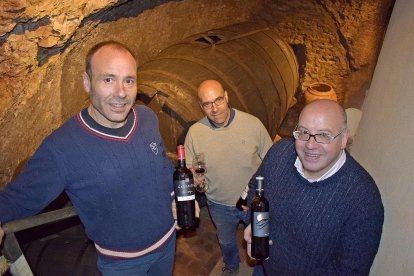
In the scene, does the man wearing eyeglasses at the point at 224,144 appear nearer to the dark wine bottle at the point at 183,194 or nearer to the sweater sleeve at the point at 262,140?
the sweater sleeve at the point at 262,140

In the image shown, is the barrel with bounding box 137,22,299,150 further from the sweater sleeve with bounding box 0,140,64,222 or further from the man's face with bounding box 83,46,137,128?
the sweater sleeve with bounding box 0,140,64,222

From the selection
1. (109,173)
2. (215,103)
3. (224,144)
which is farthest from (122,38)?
(109,173)

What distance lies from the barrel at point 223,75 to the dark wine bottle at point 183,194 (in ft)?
4.74

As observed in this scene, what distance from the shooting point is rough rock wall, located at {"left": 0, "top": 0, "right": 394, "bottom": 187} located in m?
2.76

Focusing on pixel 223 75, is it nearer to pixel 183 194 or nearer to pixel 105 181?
pixel 183 194

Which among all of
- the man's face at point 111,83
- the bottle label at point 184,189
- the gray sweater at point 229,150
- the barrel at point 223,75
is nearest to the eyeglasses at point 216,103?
the gray sweater at point 229,150


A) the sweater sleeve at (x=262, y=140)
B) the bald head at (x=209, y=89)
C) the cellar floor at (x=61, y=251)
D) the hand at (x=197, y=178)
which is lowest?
the cellar floor at (x=61, y=251)

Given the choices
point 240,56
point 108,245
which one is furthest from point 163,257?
point 240,56

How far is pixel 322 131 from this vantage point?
71.8 inches

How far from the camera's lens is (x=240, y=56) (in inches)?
193

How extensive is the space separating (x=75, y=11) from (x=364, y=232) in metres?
2.93

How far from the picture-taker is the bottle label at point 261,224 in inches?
81.4

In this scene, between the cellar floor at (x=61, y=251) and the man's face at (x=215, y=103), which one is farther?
the man's face at (x=215, y=103)

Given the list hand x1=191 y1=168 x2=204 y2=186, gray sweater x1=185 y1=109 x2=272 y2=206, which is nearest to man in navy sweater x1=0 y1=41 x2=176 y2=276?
hand x1=191 y1=168 x2=204 y2=186
